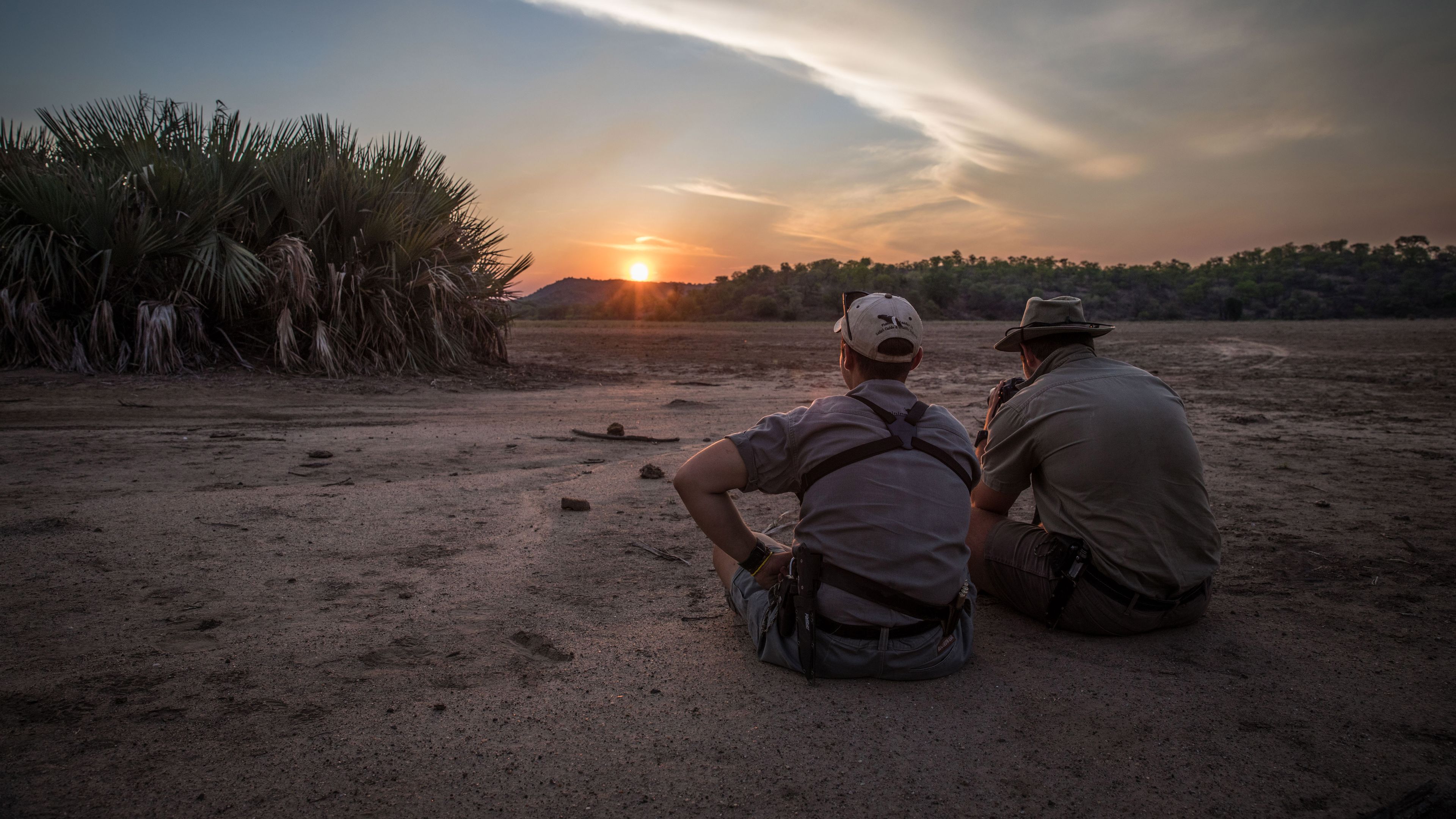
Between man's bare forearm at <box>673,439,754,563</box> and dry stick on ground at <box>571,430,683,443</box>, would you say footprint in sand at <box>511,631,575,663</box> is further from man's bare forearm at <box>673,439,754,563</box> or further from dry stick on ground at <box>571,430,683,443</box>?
dry stick on ground at <box>571,430,683,443</box>

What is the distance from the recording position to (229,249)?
9797 mm

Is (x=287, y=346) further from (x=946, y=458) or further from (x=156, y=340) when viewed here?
(x=946, y=458)

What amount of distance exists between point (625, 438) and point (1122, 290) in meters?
46.2

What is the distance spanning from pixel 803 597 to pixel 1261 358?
1711 cm

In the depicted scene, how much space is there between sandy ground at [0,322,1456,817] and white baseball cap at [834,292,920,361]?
1.14 m

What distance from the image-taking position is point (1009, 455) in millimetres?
3184

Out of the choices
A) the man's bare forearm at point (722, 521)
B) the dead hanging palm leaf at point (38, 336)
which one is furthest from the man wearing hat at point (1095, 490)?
the dead hanging palm leaf at point (38, 336)

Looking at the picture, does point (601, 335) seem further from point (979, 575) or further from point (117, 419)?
point (979, 575)

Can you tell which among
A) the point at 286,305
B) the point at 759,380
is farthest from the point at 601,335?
the point at 286,305

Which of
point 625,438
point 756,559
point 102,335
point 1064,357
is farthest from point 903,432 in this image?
point 102,335

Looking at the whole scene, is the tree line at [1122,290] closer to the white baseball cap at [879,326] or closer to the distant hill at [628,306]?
the distant hill at [628,306]

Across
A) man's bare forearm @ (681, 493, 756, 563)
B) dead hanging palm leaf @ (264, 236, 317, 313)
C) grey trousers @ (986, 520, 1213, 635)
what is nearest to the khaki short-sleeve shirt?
grey trousers @ (986, 520, 1213, 635)

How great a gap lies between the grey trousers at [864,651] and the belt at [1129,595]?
0.55 m

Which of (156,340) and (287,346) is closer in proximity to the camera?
(156,340)
